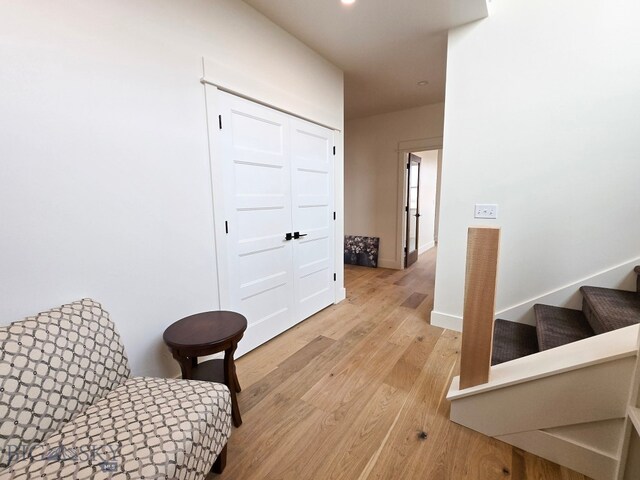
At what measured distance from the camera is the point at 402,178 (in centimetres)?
474

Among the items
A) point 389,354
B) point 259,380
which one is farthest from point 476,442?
point 259,380

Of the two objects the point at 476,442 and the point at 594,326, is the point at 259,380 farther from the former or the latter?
the point at 594,326

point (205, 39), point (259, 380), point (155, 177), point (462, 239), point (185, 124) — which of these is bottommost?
point (259, 380)

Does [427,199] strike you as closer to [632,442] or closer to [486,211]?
[486,211]

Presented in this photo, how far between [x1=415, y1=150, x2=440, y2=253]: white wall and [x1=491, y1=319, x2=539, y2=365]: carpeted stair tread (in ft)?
12.9

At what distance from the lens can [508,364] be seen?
5.24 ft

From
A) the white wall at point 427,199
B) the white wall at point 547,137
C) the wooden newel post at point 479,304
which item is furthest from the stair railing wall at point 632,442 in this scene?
the white wall at point 427,199

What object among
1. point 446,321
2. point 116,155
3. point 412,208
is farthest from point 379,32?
point 412,208

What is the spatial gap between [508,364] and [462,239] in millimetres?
1197

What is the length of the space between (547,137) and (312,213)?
80.6 inches

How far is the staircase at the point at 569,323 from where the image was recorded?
166cm

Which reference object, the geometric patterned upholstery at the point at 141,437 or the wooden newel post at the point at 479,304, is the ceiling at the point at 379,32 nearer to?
the wooden newel post at the point at 479,304

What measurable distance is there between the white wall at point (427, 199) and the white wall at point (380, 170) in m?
1.37

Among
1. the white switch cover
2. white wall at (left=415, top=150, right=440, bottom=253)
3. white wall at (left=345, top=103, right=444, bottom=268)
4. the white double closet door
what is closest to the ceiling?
the white double closet door
